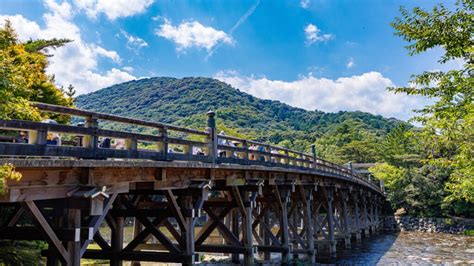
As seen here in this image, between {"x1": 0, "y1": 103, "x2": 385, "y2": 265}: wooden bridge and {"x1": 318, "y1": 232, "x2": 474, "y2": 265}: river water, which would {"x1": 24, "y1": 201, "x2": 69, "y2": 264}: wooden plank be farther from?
{"x1": 318, "y1": 232, "x2": 474, "y2": 265}: river water

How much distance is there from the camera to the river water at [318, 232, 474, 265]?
1822cm

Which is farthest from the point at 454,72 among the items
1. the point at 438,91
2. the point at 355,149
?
the point at 355,149

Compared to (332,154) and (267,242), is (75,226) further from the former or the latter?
(332,154)

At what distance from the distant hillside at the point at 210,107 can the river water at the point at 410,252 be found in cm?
9233

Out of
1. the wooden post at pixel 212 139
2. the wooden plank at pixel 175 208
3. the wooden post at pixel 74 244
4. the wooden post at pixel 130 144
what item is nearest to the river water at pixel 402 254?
the wooden post at pixel 212 139

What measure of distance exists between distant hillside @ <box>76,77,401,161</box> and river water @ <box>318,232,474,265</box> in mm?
92327

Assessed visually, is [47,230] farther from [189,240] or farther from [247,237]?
[247,237]

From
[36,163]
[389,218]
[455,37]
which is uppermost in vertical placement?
[455,37]

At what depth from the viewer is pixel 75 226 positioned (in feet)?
18.0

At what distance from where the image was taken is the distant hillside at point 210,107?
142875 millimetres

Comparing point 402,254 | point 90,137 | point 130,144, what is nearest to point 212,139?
point 130,144

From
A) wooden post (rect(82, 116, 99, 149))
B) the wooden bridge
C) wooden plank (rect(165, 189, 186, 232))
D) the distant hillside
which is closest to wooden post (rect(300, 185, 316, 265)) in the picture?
the wooden bridge

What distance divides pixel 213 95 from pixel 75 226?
6540 inches

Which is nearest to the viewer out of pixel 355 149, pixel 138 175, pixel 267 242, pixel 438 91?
pixel 138 175
